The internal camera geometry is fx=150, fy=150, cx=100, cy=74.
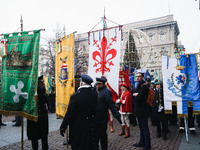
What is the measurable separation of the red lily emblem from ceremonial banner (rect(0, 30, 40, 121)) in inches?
96.3

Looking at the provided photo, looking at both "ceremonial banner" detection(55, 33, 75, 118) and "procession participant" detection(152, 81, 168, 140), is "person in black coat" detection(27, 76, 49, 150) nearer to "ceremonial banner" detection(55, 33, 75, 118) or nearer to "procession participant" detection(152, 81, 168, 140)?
"ceremonial banner" detection(55, 33, 75, 118)

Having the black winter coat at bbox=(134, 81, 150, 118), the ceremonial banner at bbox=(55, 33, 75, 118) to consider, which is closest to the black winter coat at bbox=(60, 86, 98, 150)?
the ceremonial banner at bbox=(55, 33, 75, 118)

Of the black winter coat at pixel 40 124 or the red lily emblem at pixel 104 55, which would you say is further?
the red lily emblem at pixel 104 55

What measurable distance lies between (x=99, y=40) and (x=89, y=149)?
401cm

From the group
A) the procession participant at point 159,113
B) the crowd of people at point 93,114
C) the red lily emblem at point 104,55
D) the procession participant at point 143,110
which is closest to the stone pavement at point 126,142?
the crowd of people at point 93,114

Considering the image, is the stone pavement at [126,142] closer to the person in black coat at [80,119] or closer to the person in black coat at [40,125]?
the person in black coat at [40,125]

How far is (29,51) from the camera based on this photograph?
3889 millimetres

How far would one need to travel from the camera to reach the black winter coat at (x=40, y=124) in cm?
380

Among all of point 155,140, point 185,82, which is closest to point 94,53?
point 185,82

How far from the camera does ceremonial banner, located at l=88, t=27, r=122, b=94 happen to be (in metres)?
5.29

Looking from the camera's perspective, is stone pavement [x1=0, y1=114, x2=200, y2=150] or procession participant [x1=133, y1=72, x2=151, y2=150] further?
stone pavement [x1=0, y1=114, x2=200, y2=150]

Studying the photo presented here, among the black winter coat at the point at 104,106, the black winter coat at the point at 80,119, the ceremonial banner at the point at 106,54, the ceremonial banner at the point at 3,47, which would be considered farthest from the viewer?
the ceremonial banner at the point at 106,54

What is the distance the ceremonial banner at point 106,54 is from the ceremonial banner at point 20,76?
2.44 metres

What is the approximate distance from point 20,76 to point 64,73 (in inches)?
47.3
